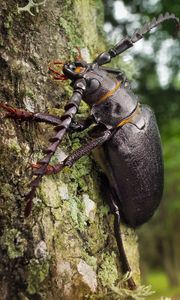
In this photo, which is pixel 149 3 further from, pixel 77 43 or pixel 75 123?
pixel 75 123

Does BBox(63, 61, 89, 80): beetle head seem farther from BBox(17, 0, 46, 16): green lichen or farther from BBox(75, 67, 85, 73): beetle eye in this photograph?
BBox(17, 0, 46, 16): green lichen

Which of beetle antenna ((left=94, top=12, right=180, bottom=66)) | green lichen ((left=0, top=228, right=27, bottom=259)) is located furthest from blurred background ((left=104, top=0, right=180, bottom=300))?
green lichen ((left=0, top=228, right=27, bottom=259))

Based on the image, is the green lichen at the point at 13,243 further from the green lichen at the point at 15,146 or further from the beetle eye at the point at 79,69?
the beetle eye at the point at 79,69

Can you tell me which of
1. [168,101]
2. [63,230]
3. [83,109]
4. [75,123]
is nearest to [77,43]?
[83,109]

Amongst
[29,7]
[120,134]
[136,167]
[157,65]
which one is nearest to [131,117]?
[120,134]

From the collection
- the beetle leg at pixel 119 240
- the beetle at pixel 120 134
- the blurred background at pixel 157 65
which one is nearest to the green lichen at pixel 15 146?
the beetle at pixel 120 134
